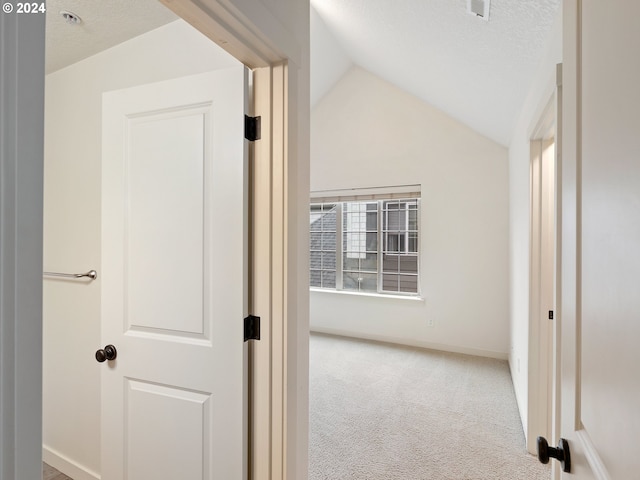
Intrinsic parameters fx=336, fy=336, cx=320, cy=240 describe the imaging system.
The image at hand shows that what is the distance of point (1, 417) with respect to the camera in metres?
0.44

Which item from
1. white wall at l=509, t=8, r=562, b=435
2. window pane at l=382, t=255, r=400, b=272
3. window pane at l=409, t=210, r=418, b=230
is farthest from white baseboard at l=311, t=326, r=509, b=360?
window pane at l=409, t=210, r=418, b=230

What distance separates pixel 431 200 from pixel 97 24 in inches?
145

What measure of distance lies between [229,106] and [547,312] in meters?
2.17

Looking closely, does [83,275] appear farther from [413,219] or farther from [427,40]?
[413,219]

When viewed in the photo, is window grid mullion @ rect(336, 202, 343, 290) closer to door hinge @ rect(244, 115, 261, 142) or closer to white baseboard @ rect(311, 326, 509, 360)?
white baseboard @ rect(311, 326, 509, 360)

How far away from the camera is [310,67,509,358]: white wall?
13.0ft

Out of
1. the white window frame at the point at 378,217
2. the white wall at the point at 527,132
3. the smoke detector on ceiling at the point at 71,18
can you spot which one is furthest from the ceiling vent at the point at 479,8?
the white window frame at the point at 378,217

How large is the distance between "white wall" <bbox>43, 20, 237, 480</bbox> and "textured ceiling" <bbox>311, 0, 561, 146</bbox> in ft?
5.10

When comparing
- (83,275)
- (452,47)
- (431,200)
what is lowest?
(83,275)

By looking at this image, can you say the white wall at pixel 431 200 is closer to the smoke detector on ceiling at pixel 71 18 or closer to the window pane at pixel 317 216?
the window pane at pixel 317 216

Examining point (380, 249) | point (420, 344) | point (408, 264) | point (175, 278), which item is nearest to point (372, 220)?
point (380, 249)

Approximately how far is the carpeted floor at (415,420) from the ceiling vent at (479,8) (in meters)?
2.53

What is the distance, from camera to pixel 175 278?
4.36ft

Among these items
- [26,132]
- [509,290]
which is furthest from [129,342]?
[509,290]
